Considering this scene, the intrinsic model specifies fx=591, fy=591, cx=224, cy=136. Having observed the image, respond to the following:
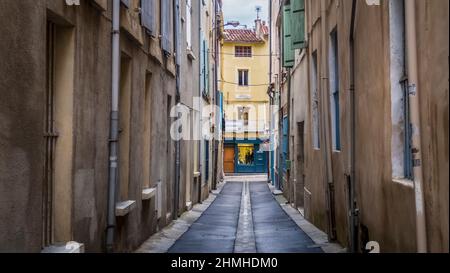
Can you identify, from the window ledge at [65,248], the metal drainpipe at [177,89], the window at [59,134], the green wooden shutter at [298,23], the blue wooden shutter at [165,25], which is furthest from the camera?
the green wooden shutter at [298,23]

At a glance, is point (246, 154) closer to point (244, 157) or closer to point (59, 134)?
point (244, 157)

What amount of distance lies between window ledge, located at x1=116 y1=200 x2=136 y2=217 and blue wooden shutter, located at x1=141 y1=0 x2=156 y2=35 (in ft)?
9.83

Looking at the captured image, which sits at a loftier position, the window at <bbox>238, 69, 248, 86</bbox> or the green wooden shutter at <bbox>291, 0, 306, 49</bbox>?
the window at <bbox>238, 69, 248, 86</bbox>

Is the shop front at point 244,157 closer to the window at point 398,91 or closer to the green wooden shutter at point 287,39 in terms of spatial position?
the green wooden shutter at point 287,39

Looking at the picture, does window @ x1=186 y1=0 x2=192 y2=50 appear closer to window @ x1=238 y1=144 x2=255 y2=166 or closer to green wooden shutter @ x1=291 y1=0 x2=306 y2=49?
green wooden shutter @ x1=291 y1=0 x2=306 y2=49

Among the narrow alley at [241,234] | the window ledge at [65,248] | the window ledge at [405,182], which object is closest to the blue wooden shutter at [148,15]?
the narrow alley at [241,234]

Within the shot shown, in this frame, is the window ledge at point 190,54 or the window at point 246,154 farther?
the window at point 246,154

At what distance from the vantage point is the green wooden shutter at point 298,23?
14581 millimetres

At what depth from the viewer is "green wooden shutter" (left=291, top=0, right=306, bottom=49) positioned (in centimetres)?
1458

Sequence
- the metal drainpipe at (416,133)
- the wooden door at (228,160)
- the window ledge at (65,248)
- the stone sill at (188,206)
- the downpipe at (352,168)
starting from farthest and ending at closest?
the wooden door at (228,160), the stone sill at (188,206), the downpipe at (352,168), the window ledge at (65,248), the metal drainpipe at (416,133)

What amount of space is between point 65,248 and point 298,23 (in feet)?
34.2

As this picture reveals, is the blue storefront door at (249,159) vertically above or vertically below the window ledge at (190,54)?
below

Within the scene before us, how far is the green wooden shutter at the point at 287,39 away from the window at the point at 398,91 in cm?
1038

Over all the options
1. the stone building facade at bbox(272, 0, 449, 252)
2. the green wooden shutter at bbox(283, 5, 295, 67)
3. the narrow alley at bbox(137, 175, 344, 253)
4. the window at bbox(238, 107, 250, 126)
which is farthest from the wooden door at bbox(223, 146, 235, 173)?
the stone building facade at bbox(272, 0, 449, 252)
